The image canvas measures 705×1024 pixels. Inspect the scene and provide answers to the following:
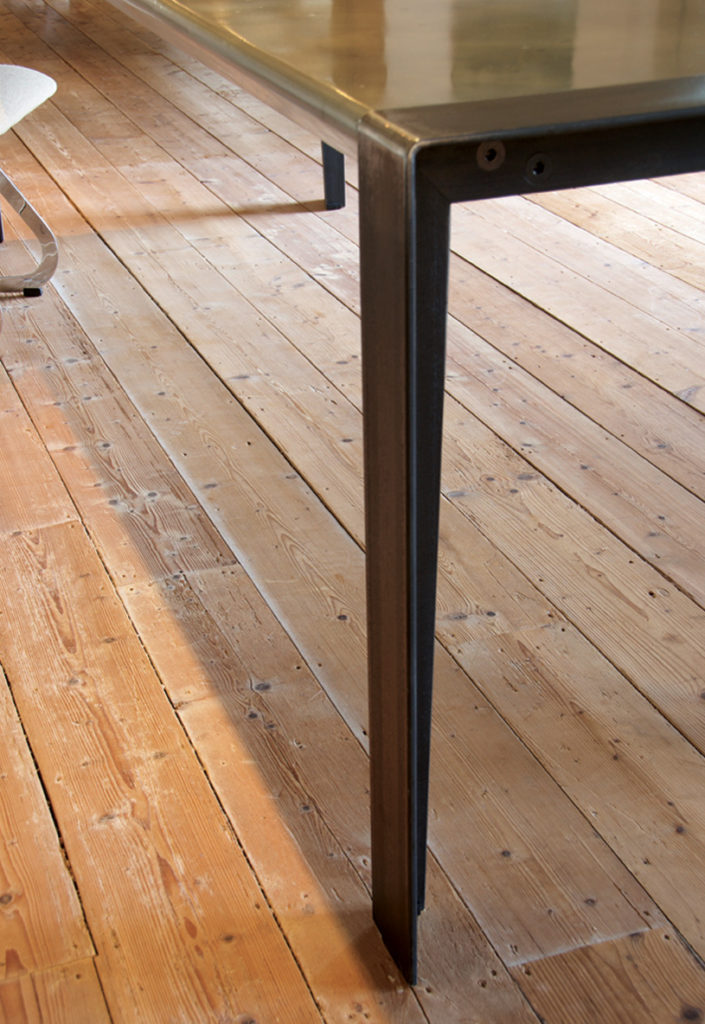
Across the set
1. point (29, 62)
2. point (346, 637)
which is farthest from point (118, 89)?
point (346, 637)

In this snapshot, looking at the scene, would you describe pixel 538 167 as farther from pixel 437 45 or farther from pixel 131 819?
pixel 131 819

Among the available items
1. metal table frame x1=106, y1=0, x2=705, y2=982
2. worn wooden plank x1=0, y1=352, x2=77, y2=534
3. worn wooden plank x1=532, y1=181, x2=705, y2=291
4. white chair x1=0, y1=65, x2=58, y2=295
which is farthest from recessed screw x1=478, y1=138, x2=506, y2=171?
worn wooden plank x1=532, y1=181, x2=705, y2=291

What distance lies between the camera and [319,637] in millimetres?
1581

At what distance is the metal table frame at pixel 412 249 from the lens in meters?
0.79

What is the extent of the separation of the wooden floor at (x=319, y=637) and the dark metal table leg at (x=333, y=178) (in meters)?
0.19

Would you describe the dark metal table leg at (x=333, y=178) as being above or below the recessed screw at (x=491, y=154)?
below

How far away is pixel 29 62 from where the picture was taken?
474 centimetres

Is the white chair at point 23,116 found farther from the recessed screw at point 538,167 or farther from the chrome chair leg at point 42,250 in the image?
the recessed screw at point 538,167

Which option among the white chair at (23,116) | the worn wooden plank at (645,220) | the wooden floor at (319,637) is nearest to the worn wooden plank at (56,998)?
the wooden floor at (319,637)

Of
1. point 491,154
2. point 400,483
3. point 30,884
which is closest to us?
point 491,154

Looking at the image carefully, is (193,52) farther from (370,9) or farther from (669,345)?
(669,345)

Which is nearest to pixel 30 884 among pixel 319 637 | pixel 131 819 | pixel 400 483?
pixel 131 819

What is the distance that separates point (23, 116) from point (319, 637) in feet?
5.10

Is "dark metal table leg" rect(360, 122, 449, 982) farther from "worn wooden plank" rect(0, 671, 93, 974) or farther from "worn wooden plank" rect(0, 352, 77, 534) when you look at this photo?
"worn wooden plank" rect(0, 352, 77, 534)
